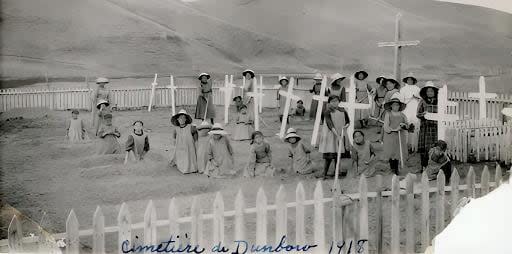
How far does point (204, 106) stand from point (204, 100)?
5cm

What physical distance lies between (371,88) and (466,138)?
89 centimetres

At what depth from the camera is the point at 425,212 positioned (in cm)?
427

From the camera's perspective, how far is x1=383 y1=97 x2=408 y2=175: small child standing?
14.3 ft

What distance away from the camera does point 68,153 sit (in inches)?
148

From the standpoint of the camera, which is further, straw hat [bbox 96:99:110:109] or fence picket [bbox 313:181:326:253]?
fence picket [bbox 313:181:326:253]

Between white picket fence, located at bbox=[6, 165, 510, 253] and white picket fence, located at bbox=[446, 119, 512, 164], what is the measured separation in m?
0.14

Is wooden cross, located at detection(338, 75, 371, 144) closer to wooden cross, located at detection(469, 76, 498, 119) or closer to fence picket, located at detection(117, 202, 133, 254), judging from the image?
wooden cross, located at detection(469, 76, 498, 119)

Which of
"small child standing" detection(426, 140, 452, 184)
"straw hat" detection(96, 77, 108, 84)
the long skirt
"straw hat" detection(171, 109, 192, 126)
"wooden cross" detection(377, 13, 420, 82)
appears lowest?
"small child standing" detection(426, 140, 452, 184)

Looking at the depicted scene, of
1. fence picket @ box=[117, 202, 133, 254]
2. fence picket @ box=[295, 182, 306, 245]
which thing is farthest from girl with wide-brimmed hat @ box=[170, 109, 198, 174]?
fence picket @ box=[295, 182, 306, 245]

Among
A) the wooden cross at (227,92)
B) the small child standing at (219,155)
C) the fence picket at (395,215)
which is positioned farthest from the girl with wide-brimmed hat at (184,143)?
the fence picket at (395,215)

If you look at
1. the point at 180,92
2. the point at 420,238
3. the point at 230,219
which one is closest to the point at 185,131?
the point at 180,92

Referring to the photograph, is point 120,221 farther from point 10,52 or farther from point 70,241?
point 10,52

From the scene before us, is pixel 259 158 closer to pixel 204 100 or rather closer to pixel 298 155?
pixel 298 155

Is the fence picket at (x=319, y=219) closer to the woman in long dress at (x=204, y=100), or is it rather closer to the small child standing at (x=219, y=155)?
the small child standing at (x=219, y=155)
